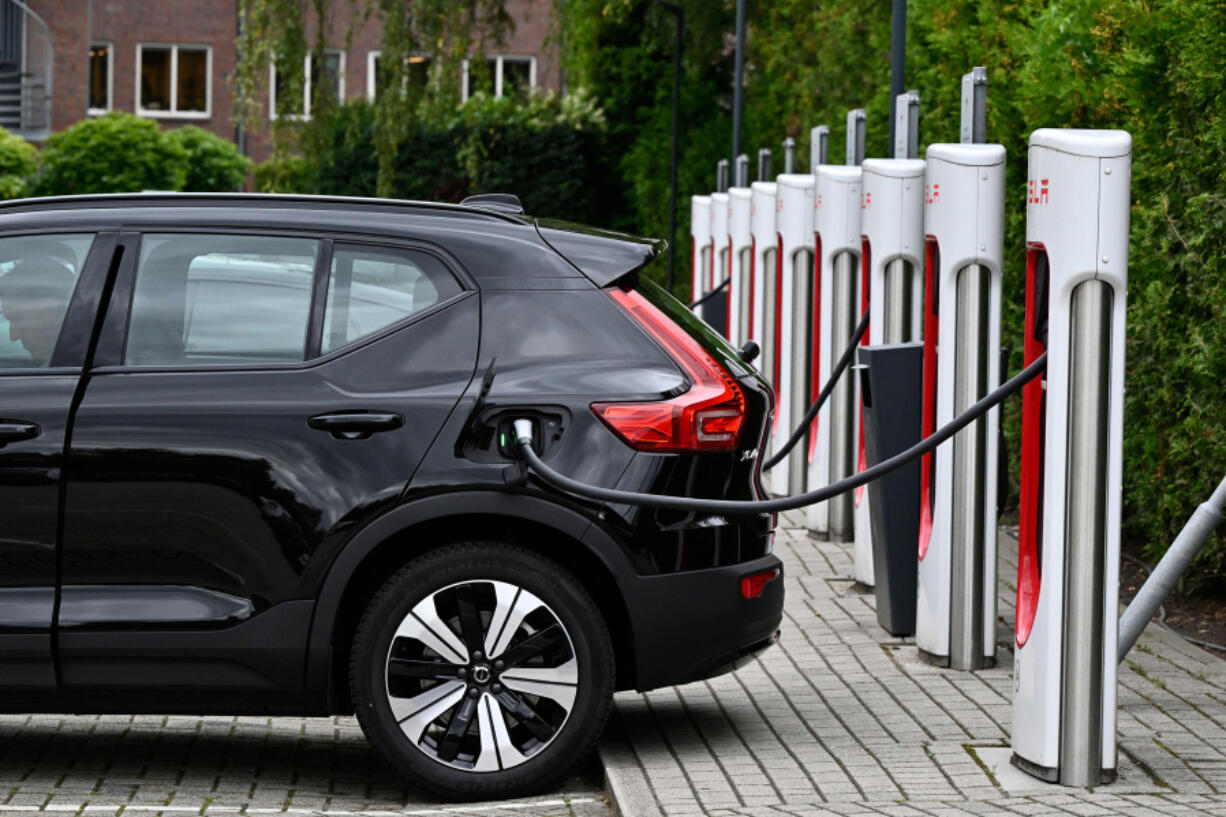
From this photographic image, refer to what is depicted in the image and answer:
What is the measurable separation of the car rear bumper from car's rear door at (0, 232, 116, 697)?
1.65 meters

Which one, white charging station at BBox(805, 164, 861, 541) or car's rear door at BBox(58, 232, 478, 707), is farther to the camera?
white charging station at BBox(805, 164, 861, 541)

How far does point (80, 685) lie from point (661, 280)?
30.3 metres

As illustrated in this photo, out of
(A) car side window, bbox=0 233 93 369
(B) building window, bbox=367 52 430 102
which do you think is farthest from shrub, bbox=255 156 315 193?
(A) car side window, bbox=0 233 93 369

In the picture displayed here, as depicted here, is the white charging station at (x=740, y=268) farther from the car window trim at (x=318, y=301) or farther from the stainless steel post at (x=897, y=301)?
the car window trim at (x=318, y=301)

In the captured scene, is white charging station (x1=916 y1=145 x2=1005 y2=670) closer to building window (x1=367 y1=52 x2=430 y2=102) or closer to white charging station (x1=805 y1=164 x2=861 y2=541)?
white charging station (x1=805 y1=164 x2=861 y2=541)

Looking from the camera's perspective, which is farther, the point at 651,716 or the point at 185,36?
the point at 185,36

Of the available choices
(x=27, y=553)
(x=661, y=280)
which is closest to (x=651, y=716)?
(x=27, y=553)

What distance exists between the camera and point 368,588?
6066 mm

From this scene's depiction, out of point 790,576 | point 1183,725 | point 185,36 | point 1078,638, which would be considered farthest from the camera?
point 185,36

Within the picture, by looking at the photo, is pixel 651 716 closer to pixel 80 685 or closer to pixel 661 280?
pixel 80 685

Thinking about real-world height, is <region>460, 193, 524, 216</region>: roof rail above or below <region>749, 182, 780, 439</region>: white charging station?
above

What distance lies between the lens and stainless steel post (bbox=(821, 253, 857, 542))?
1134 cm

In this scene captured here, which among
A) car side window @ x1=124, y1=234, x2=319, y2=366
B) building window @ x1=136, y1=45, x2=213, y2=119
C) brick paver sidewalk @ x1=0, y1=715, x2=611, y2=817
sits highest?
building window @ x1=136, y1=45, x2=213, y2=119

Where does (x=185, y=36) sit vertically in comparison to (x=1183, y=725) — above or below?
above
